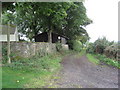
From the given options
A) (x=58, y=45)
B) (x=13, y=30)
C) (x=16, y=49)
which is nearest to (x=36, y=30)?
(x=13, y=30)

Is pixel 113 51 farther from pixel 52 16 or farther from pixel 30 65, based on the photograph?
pixel 52 16

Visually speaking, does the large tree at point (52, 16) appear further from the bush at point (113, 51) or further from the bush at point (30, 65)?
the bush at point (113, 51)

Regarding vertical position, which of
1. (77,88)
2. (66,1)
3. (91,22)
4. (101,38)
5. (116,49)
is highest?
(91,22)

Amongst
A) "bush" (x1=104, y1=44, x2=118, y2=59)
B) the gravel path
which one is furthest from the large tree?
"bush" (x1=104, y1=44, x2=118, y2=59)

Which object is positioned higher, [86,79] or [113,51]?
[113,51]

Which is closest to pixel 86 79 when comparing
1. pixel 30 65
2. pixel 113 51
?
pixel 30 65

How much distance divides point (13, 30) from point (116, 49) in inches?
719

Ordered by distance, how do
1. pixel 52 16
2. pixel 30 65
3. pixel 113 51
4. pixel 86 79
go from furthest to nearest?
pixel 52 16 < pixel 113 51 < pixel 30 65 < pixel 86 79

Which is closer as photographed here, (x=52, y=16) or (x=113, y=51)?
(x=113, y=51)

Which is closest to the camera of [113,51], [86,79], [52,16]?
[86,79]

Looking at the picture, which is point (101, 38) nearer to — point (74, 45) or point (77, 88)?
point (74, 45)

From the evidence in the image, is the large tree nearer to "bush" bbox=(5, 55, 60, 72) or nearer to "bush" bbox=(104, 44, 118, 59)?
"bush" bbox=(5, 55, 60, 72)

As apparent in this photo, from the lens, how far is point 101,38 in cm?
1780

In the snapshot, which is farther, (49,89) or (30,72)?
(30,72)
